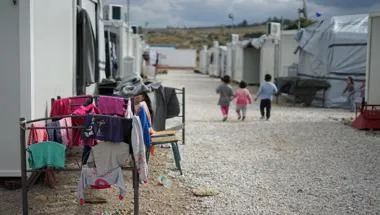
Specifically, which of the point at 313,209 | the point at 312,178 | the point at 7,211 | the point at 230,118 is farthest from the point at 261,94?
the point at 7,211

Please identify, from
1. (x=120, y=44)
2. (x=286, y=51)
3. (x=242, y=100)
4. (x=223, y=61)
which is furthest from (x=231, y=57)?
(x=242, y=100)

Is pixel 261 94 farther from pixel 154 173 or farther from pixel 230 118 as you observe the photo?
pixel 154 173

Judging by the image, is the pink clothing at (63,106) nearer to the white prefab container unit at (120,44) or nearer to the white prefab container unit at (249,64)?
the white prefab container unit at (120,44)

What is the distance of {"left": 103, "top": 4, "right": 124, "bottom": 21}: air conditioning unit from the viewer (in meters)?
18.6

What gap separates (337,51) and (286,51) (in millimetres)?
5027

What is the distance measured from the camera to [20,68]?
6395 millimetres

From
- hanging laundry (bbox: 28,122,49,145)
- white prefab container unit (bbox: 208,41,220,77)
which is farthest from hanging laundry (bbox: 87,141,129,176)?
white prefab container unit (bbox: 208,41,220,77)

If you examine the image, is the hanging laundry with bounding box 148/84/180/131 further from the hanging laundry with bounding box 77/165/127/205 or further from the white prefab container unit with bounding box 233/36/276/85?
the white prefab container unit with bounding box 233/36/276/85

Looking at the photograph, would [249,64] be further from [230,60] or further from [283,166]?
[283,166]

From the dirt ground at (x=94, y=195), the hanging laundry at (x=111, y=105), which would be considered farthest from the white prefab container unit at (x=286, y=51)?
the hanging laundry at (x=111, y=105)

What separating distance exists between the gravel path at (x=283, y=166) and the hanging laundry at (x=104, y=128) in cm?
134

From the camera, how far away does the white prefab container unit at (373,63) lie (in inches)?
529

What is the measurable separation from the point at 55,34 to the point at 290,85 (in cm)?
1314

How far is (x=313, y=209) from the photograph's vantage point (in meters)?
5.97
